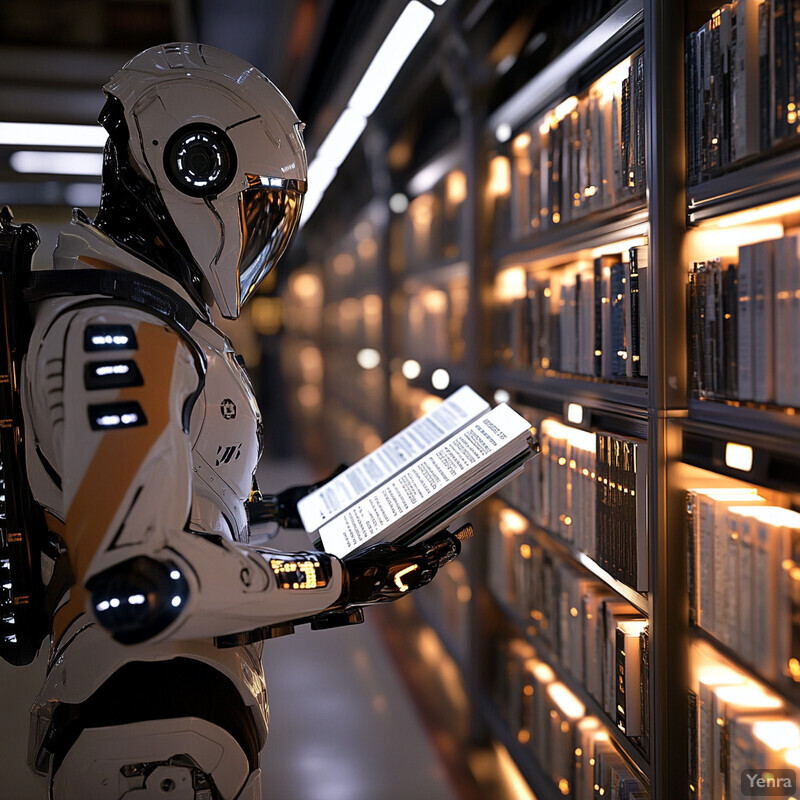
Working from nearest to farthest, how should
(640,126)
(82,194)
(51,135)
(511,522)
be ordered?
(640,126) → (511,522) → (51,135) → (82,194)

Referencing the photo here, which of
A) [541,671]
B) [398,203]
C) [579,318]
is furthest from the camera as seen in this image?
[398,203]

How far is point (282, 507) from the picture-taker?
6.37ft

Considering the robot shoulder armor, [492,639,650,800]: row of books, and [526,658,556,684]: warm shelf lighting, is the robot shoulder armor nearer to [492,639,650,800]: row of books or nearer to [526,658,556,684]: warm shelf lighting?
[492,639,650,800]: row of books

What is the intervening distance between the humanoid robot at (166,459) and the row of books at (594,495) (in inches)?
18.9

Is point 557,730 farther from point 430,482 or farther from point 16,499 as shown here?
point 16,499

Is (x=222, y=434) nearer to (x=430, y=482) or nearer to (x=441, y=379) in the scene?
(x=430, y=482)

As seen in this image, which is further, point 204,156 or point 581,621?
point 581,621

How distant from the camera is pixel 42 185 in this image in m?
6.78

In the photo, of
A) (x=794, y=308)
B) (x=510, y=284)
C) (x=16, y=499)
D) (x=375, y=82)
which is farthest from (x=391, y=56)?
(x=16, y=499)

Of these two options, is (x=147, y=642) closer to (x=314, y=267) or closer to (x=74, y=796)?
(x=74, y=796)

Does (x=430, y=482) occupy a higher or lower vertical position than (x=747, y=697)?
higher

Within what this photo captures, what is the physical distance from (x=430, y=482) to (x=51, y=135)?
425cm

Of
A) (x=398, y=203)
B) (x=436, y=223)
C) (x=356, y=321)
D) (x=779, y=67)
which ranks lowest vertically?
(x=356, y=321)

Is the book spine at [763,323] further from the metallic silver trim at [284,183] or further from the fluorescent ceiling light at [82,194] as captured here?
the fluorescent ceiling light at [82,194]
